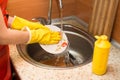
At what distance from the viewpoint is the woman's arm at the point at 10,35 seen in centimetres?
95

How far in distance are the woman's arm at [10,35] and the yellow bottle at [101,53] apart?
1.30ft

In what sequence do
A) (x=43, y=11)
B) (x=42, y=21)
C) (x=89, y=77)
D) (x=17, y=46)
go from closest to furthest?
(x=89, y=77) → (x=17, y=46) → (x=42, y=21) → (x=43, y=11)

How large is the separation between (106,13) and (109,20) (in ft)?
0.17

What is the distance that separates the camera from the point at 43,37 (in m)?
1.19

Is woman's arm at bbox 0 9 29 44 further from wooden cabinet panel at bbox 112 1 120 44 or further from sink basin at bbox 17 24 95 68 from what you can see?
wooden cabinet panel at bbox 112 1 120 44

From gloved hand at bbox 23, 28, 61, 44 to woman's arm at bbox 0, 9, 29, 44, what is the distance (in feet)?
0.13

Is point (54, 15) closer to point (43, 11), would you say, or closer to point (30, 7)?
point (43, 11)

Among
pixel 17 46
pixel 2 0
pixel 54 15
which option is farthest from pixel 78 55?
pixel 2 0

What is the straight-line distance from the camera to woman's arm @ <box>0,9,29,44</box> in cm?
95

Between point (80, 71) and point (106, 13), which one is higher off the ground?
point (106, 13)

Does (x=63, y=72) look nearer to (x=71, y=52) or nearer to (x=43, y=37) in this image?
(x=43, y=37)

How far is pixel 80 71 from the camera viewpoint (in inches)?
44.2

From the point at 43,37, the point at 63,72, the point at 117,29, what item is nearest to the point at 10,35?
the point at 43,37

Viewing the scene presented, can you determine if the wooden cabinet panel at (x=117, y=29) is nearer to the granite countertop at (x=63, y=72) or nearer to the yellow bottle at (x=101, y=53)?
the granite countertop at (x=63, y=72)
